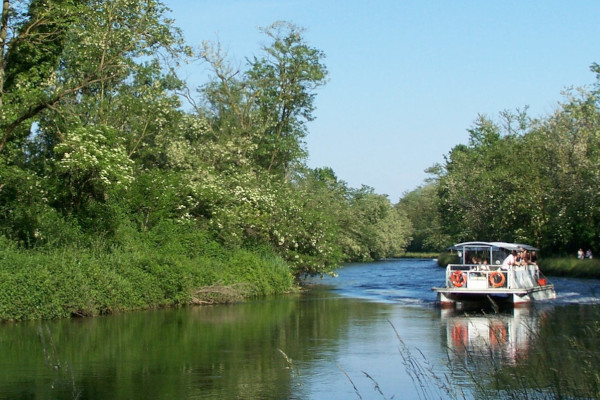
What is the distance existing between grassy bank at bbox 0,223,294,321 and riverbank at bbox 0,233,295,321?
27 mm

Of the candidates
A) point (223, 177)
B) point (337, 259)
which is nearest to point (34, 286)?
point (223, 177)

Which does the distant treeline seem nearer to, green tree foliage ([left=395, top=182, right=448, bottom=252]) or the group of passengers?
the group of passengers

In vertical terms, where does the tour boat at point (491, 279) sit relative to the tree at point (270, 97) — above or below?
below

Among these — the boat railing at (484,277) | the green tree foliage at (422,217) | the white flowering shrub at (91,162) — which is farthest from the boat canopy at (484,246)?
the green tree foliage at (422,217)

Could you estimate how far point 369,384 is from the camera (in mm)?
14508

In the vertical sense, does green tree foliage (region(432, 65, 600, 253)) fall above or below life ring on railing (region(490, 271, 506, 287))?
above

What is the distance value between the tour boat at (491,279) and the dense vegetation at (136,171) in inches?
364

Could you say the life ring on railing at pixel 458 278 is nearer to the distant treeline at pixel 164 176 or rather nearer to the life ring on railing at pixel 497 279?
the life ring on railing at pixel 497 279

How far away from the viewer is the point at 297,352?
18609mm

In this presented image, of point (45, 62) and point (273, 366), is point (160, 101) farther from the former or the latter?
point (273, 366)

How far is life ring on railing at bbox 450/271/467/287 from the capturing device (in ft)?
105

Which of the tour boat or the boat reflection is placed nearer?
the boat reflection

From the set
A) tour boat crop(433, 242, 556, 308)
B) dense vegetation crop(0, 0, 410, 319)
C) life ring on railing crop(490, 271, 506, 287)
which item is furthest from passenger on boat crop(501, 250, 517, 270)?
dense vegetation crop(0, 0, 410, 319)

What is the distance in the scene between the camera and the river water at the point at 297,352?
12.2 metres
